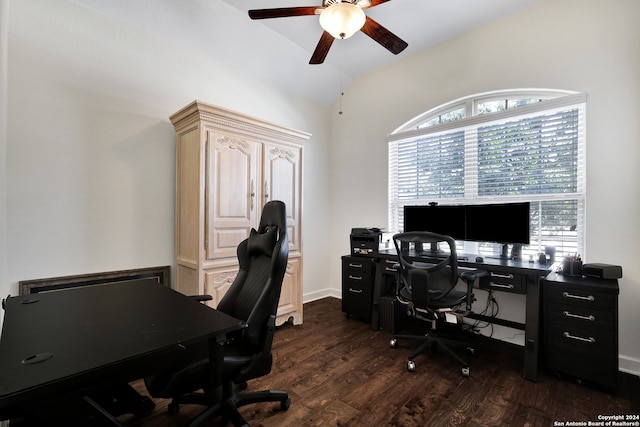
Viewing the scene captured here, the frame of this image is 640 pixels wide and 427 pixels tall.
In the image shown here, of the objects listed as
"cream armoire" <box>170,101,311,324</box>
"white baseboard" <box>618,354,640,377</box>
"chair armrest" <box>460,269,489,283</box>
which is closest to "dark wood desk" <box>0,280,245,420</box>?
"cream armoire" <box>170,101,311,324</box>

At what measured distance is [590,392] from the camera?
78.0 inches

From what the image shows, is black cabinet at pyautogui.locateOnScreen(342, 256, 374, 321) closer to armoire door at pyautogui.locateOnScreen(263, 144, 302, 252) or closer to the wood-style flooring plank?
the wood-style flooring plank

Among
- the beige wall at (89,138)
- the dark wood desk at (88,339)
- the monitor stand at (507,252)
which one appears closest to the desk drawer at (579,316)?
the monitor stand at (507,252)

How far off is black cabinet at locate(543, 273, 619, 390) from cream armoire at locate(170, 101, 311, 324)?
2.33 meters

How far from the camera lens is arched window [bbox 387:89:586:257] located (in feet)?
8.34

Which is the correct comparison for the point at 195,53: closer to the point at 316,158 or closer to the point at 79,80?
the point at 79,80

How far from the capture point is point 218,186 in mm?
2641

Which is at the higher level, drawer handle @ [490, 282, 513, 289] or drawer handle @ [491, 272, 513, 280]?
drawer handle @ [491, 272, 513, 280]

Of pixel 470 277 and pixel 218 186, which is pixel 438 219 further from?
pixel 218 186

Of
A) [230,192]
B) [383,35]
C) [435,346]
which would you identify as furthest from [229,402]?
[383,35]

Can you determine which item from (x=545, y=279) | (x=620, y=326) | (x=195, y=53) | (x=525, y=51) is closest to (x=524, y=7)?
(x=525, y=51)

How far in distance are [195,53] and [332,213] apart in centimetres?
265

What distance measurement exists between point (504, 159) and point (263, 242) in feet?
8.46

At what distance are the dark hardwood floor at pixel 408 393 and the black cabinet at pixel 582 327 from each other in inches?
5.5
